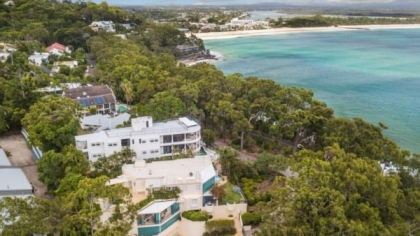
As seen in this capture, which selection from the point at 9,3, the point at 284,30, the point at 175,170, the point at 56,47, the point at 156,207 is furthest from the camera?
the point at 284,30

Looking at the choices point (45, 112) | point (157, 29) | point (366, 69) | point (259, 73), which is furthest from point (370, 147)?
point (157, 29)

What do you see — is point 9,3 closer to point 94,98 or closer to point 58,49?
point 58,49

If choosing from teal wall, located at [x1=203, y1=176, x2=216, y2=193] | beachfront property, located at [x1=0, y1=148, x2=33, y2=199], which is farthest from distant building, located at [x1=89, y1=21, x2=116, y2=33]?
teal wall, located at [x1=203, y1=176, x2=216, y2=193]

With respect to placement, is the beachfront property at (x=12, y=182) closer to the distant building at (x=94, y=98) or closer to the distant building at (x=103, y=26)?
the distant building at (x=94, y=98)

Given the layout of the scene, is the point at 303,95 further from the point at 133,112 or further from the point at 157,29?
the point at 157,29

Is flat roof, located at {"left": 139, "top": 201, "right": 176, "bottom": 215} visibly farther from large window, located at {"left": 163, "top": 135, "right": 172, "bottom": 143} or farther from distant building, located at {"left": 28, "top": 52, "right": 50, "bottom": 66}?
distant building, located at {"left": 28, "top": 52, "right": 50, "bottom": 66}

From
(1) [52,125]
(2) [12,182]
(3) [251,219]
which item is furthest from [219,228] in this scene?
(1) [52,125]
